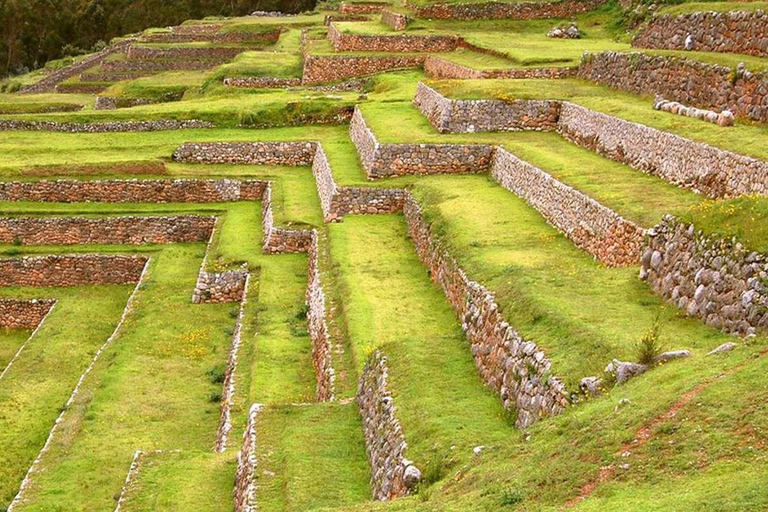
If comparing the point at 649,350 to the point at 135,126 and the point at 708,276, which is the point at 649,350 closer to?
the point at 708,276

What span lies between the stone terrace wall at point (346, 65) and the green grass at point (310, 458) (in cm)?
3257

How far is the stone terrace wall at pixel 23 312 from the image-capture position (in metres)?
28.6

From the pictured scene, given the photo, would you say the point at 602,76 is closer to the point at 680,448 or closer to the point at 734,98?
the point at 734,98

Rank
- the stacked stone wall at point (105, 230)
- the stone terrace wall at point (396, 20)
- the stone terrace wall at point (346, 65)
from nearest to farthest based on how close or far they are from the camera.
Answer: the stacked stone wall at point (105, 230), the stone terrace wall at point (346, 65), the stone terrace wall at point (396, 20)

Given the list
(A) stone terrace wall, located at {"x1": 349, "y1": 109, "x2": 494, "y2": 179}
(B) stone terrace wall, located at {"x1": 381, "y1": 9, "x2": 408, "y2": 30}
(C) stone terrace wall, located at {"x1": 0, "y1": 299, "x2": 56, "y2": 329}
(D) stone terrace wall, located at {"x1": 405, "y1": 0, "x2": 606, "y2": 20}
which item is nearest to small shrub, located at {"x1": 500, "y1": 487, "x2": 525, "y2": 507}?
(A) stone terrace wall, located at {"x1": 349, "y1": 109, "x2": 494, "y2": 179}

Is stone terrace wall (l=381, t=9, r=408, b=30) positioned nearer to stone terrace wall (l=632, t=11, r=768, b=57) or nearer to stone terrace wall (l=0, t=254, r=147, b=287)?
stone terrace wall (l=632, t=11, r=768, b=57)

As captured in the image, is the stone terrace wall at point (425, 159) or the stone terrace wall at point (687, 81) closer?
the stone terrace wall at point (687, 81)

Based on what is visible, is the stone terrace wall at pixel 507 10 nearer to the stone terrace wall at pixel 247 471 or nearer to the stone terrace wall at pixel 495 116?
the stone terrace wall at pixel 495 116

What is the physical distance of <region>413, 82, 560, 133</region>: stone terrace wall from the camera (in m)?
29.4

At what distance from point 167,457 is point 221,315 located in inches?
380

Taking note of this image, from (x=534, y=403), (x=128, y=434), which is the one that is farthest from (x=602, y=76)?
(x=534, y=403)

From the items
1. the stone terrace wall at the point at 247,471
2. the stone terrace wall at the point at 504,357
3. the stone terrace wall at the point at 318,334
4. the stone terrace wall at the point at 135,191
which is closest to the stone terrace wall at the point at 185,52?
the stone terrace wall at the point at 135,191

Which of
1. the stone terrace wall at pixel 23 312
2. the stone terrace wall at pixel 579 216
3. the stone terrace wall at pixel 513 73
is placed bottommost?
the stone terrace wall at pixel 23 312

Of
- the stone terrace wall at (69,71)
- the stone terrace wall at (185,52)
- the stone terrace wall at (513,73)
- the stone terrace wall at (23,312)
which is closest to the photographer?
the stone terrace wall at (23,312)
